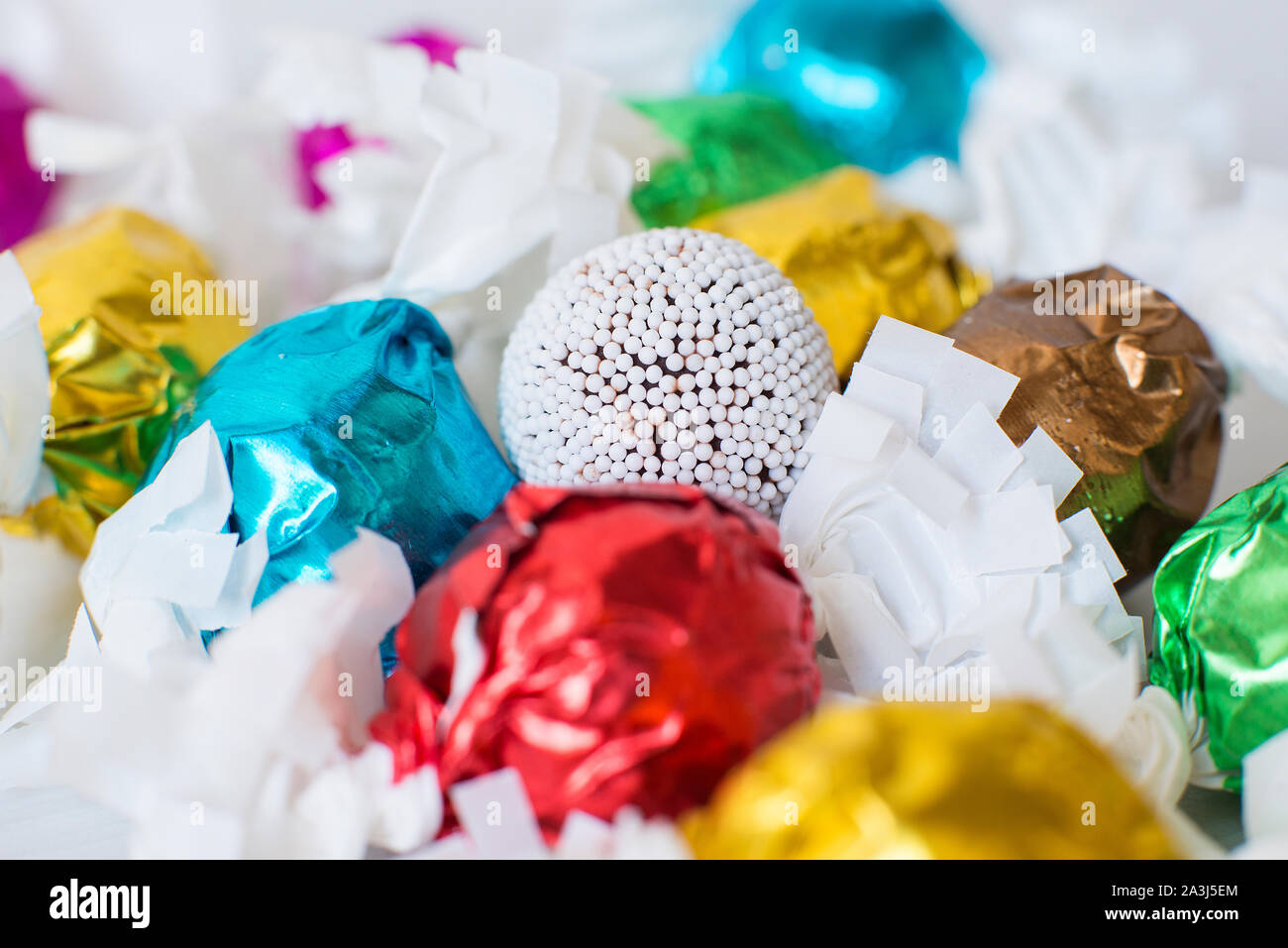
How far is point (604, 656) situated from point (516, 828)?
6 cm

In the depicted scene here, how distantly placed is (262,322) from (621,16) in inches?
19.1

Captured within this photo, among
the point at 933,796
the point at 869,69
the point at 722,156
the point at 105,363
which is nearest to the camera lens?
the point at 933,796

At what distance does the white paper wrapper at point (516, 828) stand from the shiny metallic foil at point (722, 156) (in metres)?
0.42

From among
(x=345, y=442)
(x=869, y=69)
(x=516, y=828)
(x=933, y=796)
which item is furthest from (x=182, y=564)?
(x=869, y=69)

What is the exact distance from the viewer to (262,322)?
2.24 ft

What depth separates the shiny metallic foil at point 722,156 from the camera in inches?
27.7

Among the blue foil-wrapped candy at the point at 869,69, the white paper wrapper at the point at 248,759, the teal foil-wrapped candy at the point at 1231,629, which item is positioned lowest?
the white paper wrapper at the point at 248,759

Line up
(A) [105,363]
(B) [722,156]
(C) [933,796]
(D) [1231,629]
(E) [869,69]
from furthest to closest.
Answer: (E) [869,69] < (B) [722,156] < (A) [105,363] < (D) [1231,629] < (C) [933,796]

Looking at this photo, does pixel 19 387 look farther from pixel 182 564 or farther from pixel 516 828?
pixel 516 828

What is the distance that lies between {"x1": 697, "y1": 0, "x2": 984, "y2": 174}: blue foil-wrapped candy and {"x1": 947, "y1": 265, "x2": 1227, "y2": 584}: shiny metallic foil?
366mm

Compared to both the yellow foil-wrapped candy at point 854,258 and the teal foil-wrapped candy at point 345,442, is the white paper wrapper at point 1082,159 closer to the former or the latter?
the yellow foil-wrapped candy at point 854,258

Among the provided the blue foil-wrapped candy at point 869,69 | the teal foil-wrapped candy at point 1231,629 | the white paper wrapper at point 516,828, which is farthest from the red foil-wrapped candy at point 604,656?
the blue foil-wrapped candy at point 869,69

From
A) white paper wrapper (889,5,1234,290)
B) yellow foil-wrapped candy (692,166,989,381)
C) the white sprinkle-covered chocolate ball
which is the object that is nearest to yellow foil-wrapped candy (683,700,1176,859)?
the white sprinkle-covered chocolate ball

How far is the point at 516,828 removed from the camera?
14.1 inches
